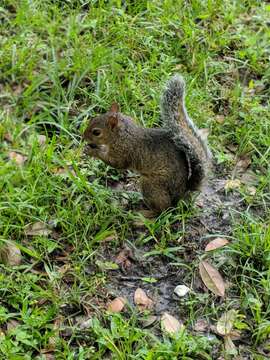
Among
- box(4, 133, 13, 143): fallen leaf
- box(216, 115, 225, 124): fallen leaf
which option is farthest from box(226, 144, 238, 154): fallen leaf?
box(4, 133, 13, 143): fallen leaf

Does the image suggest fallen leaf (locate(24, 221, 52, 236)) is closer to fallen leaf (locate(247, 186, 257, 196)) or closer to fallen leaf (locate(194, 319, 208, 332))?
fallen leaf (locate(194, 319, 208, 332))

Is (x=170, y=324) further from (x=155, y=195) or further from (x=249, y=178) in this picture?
(x=249, y=178)

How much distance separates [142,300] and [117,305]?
143mm

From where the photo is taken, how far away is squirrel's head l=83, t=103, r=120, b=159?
3686mm

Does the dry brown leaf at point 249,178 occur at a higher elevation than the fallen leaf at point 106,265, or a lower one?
higher

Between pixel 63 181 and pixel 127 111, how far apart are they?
78cm

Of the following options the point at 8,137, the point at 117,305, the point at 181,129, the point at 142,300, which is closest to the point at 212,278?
the point at 142,300

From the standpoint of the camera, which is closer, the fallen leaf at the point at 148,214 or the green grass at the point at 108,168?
the green grass at the point at 108,168

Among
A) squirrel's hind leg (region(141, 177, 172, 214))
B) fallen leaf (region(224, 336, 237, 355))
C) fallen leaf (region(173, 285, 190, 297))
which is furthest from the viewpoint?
squirrel's hind leg (region(141, 177, 172, 214))

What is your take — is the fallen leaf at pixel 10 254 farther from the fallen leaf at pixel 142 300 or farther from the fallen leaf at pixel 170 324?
the fallen leaf at pixel 170 324

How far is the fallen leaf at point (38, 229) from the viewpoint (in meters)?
3.52

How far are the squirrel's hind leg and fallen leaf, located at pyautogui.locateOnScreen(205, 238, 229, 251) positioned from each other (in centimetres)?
32

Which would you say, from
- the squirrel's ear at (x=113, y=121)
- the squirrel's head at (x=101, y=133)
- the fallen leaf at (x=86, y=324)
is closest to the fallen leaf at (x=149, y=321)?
the fallen leaf at (x=86, y=324)

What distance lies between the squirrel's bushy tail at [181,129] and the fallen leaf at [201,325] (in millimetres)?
828
